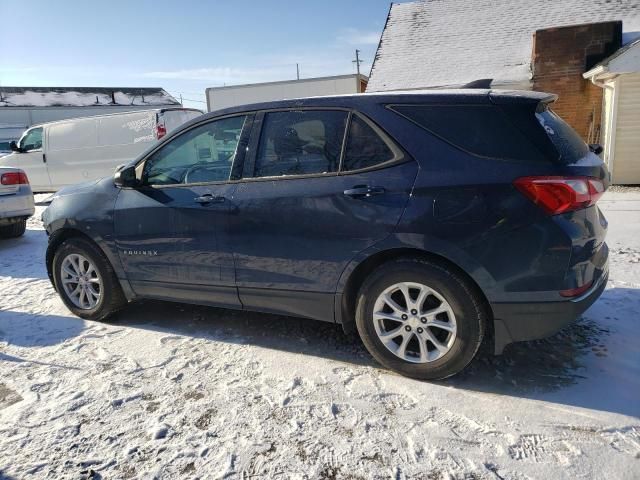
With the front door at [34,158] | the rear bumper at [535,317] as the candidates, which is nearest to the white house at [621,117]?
the rear bumper at [535,317]

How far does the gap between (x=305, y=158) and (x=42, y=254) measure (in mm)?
5352

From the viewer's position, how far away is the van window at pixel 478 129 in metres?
2.71

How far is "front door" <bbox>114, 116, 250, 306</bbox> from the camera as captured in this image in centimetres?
352

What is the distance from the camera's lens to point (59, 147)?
472 inches

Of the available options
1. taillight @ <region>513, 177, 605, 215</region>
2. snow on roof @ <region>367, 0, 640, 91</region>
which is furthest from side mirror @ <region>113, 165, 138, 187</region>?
snow on roof @ <region>367, 0, 640, 91</region>

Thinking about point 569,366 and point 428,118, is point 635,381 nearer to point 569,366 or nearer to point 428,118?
point 569,366

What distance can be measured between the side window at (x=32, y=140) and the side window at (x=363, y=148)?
39.0ft

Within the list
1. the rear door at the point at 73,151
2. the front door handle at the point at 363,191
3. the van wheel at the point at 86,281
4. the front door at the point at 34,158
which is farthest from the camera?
the front door at the point at 34,158

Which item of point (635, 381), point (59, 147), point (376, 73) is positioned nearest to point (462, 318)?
point (635, 381)

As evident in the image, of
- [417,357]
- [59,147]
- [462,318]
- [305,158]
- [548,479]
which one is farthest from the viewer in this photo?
[59,147]

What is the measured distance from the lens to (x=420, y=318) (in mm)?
2955

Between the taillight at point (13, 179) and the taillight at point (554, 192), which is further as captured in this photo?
the taillight at point (13, 179)

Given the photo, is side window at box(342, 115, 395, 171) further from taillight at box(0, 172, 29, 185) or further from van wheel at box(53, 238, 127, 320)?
taillight at box(0, 172, 29, 185)

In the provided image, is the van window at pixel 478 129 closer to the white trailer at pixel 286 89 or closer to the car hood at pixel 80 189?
the car hood at pixel 80 189
